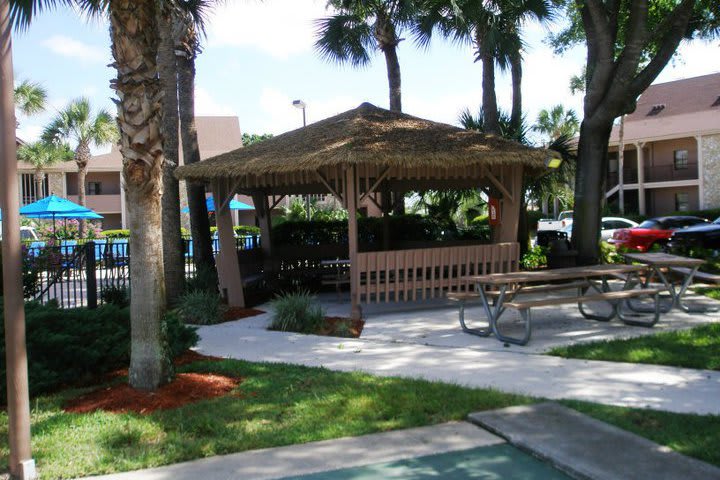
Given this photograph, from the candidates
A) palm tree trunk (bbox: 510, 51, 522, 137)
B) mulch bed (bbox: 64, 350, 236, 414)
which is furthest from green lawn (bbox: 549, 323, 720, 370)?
palm tree trunk (bbox: 510, 51, 522, 137)

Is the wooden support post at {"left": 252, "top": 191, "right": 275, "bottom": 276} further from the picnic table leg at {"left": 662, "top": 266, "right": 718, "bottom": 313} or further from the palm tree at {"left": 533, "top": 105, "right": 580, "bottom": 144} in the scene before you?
the palm tree at {"left": 533, "top": 105, "right": 580, "bottom": 144}

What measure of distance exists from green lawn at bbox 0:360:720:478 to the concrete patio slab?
0.21 meters

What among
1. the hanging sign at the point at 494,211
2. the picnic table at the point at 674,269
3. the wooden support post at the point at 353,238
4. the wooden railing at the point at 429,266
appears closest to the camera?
the picnic table at the point at 674,269

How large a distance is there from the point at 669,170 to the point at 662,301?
3072cm

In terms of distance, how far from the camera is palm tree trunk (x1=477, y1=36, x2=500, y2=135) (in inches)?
659

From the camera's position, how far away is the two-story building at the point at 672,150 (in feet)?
115

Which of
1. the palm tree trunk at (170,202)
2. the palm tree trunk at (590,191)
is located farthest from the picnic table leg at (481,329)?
the palm tree trunk at (590,191)

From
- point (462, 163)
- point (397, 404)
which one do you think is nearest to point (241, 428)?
point (397, 404)

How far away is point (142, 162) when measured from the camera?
6141 millimetres

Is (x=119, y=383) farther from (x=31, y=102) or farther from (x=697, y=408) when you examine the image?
(x=31, y=102)

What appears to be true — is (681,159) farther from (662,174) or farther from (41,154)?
(41,154)

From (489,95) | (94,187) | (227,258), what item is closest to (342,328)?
(227,258)

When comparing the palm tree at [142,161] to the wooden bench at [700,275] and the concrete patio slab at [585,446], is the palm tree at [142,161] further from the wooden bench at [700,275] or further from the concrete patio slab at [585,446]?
the wooden bench at [700,275]

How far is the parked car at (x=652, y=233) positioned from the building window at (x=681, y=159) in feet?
56.5
